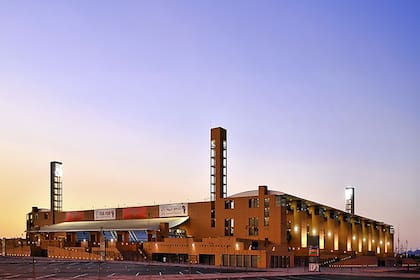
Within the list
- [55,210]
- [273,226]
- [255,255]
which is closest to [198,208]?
[273,226]

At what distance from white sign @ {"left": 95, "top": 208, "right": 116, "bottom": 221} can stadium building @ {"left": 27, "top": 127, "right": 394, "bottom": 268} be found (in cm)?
30

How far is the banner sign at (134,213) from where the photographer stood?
13550cm

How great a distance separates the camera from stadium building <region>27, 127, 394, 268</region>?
98500 mm

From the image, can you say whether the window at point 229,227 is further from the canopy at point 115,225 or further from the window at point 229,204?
the canopy at point 115,225

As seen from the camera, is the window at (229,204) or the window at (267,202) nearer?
the window at (267,202)

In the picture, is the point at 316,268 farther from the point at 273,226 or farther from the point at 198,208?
the point at 198,208

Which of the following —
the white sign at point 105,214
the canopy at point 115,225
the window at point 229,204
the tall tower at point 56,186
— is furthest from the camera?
the tall tower at point 56,186

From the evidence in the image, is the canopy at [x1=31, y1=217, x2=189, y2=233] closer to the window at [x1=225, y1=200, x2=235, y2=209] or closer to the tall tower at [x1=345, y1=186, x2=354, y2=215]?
the window at [x1=225, y1=200, x2=235, y2=209]

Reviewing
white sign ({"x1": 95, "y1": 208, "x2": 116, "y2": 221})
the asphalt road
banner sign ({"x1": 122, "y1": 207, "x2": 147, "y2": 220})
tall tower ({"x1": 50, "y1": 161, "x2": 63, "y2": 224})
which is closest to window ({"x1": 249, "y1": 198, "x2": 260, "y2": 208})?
the asphalt road

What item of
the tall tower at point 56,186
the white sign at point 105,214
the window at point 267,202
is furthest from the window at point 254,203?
the tall tower at point 56,186

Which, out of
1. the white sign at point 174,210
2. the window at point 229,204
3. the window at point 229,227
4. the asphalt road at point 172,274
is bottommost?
the asphalt road at point 172,274

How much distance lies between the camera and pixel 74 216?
15650cm

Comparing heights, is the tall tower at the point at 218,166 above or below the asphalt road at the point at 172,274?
above

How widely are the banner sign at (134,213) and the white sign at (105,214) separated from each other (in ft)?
17.2
